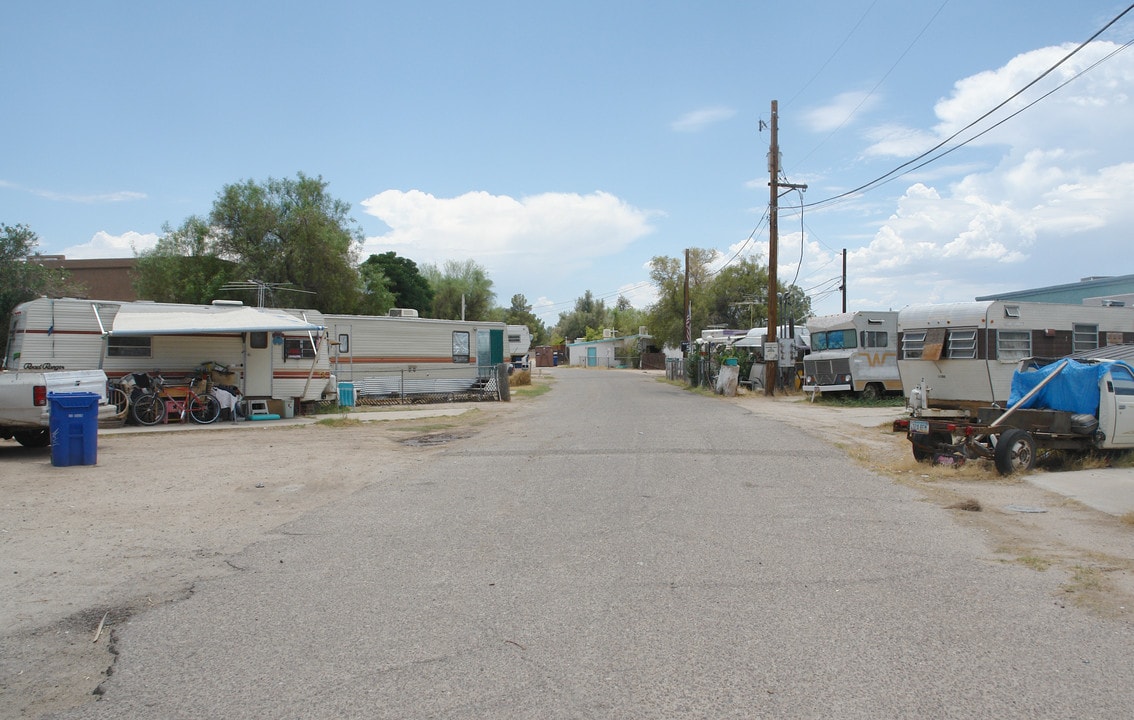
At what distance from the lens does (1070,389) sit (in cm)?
1126

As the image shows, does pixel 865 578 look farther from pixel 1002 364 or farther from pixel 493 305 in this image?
pixel 493 305

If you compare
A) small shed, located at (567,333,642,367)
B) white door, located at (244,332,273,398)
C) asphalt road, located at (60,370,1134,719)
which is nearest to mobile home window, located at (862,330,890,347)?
white door, located at (244,332,273,398)

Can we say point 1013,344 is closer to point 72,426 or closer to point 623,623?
point 623,623

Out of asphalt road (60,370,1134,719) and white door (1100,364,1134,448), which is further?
white door (1100,364,1134,448)

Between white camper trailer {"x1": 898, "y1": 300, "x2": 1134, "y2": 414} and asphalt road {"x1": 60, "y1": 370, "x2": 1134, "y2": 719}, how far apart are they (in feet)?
25.8

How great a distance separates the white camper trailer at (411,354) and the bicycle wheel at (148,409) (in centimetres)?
595

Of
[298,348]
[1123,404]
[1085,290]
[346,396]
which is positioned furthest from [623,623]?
[1085,290]

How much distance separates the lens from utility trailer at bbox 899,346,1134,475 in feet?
35.8

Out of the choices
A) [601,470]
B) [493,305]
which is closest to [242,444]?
[601,470]

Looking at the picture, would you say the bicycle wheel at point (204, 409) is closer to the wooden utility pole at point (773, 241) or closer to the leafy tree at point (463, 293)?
the wooden utility pole at point (773, 241)

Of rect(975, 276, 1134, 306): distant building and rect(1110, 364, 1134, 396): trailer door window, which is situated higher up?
rect(975, 276, 1134, 306): distant building

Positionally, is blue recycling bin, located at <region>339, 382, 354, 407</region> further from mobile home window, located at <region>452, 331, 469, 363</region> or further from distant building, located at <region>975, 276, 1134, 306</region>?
distant building, located at <region>975, 276, 1134, 306</region>

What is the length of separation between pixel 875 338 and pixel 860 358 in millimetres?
989

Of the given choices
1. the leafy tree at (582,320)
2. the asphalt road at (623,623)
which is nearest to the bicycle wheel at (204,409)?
the asphalt road at (623,623)
